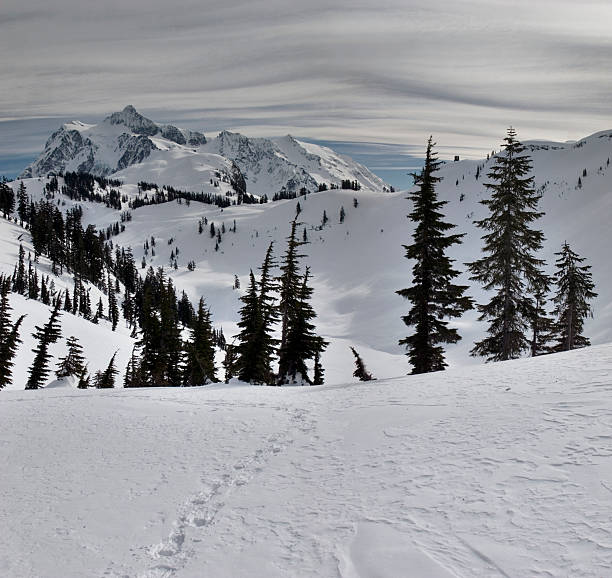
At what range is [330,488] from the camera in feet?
22.7

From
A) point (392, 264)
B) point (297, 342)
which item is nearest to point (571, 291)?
point (297, 342)

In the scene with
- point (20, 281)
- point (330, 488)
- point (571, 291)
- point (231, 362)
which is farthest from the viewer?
point (20, 281)

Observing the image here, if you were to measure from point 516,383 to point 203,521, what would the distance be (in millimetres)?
9360

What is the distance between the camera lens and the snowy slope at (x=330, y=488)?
16.3ft

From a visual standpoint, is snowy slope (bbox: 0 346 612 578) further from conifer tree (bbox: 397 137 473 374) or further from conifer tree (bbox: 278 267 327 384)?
conifer tree (bbox: 278 267 327 384)

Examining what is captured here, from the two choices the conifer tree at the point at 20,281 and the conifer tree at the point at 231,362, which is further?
the conifer tree at the point at 20,281

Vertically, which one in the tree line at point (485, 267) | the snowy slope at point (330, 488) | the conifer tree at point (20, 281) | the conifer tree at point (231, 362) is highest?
the conifer tree at point (20, 281)

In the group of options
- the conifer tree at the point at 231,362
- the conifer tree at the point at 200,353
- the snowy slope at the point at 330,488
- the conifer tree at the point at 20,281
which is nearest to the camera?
the snowy slope at the point at 330,488

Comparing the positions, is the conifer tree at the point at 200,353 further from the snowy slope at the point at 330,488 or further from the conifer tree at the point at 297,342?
the snowy slope at the point at 330,488

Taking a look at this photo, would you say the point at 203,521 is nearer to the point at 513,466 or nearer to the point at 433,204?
the point at 513,466

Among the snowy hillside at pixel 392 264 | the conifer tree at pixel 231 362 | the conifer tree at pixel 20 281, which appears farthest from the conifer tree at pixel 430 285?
the conifer tree at pixel 20 281

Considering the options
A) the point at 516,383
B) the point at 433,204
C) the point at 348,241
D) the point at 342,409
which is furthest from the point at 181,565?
the point at 348,241

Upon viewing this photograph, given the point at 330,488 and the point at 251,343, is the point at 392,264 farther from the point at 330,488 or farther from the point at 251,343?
the point at 330,488

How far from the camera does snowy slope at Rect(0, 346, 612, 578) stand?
4957 mm
